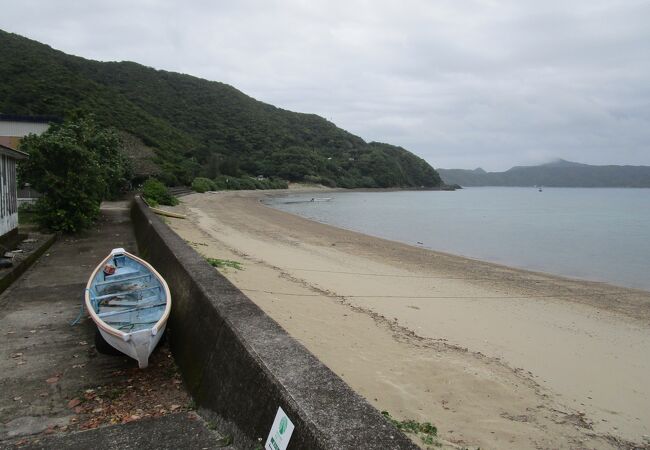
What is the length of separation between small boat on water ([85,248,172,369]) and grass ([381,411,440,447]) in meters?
2.27

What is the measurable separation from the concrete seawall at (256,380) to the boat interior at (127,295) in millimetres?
365

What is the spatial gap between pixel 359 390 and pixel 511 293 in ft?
27.9

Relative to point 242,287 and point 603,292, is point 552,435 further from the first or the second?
point 603,292

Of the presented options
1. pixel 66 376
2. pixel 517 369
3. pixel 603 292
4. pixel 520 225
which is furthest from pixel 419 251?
pixel 520 225

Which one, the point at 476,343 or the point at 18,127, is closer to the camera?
the point at 476,343

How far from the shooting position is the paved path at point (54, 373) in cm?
357

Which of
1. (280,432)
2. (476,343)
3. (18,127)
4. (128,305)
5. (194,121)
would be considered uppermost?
(194,121)

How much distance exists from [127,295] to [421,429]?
398 cm

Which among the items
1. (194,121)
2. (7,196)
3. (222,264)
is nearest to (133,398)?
(222,264)

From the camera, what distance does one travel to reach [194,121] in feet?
333

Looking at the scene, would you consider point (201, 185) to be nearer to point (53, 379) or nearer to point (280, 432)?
point (53, 379)

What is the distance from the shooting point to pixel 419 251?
2088cm

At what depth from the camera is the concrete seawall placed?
8.38ft

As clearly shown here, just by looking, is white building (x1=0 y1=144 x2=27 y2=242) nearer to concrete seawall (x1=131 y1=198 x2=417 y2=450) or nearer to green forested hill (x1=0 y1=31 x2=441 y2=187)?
concrete seawall (x1=131 y1=198 x2=417 y2=450)
